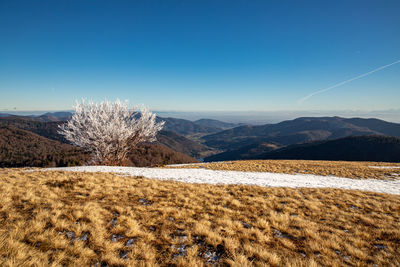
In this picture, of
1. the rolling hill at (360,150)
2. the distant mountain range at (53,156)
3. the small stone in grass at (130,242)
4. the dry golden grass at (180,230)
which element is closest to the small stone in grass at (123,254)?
the dry golden grass at (180,230)

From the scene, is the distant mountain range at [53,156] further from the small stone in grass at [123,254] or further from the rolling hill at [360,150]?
the rolling hill at [360,150]

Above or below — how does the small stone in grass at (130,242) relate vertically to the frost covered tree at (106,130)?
below

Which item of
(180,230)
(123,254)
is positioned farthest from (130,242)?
(180,230)

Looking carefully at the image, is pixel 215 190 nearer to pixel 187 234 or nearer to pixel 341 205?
pixel 187 234

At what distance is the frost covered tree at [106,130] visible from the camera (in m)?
20.3

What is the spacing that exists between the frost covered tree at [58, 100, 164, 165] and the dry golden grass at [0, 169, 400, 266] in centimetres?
1143

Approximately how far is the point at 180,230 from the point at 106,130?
1795cm

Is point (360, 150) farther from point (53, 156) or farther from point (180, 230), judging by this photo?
point (53, 156)

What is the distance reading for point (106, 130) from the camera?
19.9 meters

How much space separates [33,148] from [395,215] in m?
280

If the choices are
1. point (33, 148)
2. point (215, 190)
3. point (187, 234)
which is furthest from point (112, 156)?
point (33, 148)

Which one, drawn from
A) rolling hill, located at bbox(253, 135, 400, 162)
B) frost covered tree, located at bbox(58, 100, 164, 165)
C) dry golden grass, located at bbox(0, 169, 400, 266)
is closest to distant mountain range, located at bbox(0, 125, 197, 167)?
frost covered tree, located at bbox(58, 100, 164, 165)

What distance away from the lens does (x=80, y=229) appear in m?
5.29

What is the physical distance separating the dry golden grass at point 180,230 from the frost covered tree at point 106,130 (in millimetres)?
11430
